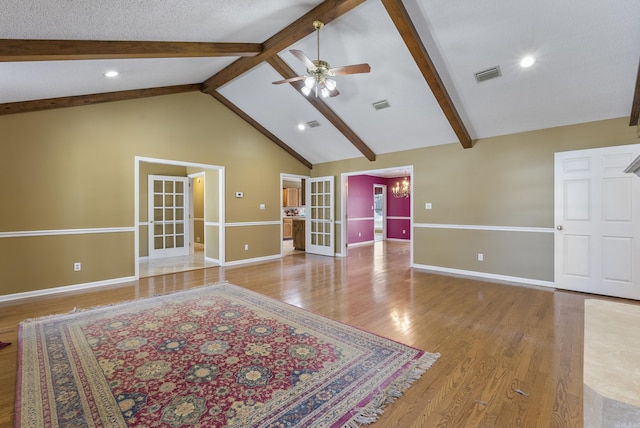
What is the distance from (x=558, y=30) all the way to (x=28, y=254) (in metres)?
7.07

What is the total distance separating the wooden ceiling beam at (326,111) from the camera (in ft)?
14.9

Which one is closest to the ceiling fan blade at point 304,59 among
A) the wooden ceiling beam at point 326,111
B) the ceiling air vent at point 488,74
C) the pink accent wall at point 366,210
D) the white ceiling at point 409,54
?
the white ceiling at point 409,54

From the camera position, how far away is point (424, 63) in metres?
3.71

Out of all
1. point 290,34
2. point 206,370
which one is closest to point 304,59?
point 290,34

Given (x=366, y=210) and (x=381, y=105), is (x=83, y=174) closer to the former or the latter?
(x=381, y=105)

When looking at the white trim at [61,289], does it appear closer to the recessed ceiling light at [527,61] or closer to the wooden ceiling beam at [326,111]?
the wooden ceiling beam at [326,111]

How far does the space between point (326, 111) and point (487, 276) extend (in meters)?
4.08

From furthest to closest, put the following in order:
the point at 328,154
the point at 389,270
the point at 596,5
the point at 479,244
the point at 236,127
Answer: the point at 328,154 < the point at 236,127 < the point at 389,270 < the point at 479,244 < the point at 596,5

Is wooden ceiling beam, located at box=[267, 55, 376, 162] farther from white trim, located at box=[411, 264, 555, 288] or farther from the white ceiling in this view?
white trim, located at box=[411, 264, 555, 288]

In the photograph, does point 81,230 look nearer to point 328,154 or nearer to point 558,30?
point 328,154

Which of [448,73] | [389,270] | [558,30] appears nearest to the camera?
[558,30]

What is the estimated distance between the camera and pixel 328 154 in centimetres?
722

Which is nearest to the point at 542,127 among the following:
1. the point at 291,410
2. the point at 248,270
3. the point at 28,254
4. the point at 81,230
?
the point at 291,410

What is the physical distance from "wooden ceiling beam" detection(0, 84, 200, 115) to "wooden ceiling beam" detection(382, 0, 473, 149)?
398cm
